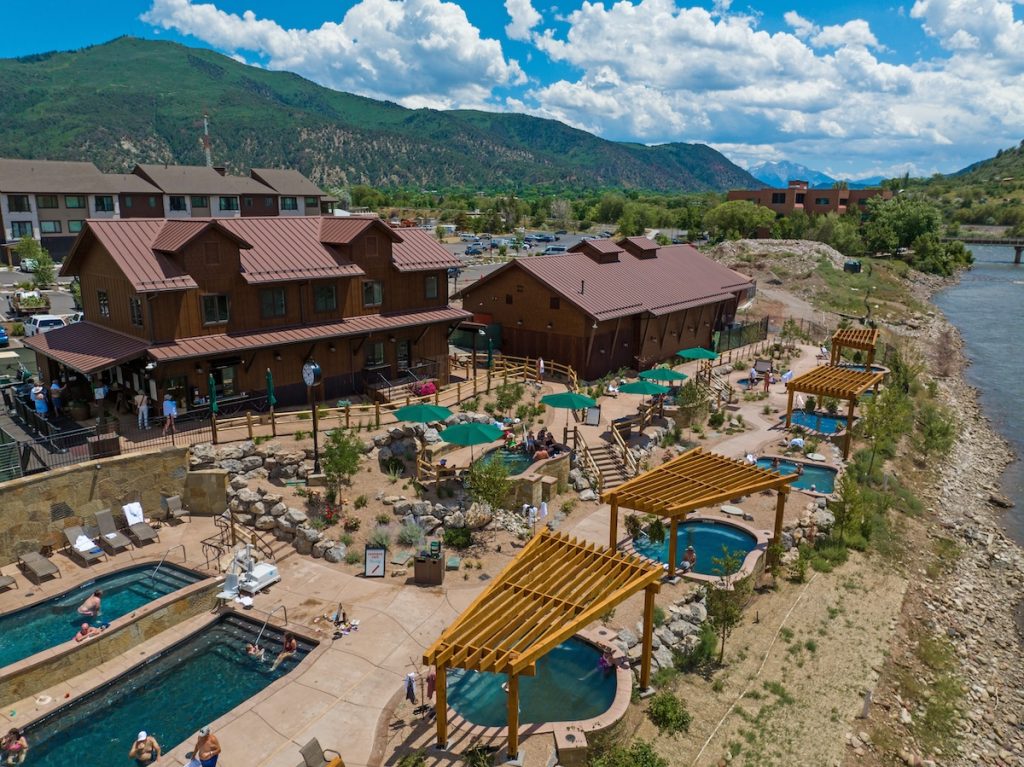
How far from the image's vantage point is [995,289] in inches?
4092

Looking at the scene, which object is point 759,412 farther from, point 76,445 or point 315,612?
point 76,445

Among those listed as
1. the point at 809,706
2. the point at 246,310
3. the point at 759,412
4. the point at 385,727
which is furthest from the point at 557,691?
the point at 759,412

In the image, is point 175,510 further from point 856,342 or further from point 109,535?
point 856,342

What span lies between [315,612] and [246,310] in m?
13.9

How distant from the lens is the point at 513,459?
93.9ft

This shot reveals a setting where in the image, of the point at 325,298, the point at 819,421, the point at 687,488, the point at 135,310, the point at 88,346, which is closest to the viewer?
the point at 687,488

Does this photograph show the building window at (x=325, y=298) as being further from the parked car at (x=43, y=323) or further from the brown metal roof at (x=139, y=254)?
the parked car at (x=43, y=323)

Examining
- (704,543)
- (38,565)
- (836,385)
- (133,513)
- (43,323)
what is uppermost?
(836,385)

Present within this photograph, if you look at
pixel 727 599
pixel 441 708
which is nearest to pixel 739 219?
pixel 727 599

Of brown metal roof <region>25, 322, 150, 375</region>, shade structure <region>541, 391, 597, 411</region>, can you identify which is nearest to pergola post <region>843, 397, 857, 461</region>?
shade structure <region>541, 391, 597, 411</region>

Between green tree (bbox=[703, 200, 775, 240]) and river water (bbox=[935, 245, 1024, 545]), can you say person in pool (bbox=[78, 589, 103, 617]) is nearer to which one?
river water (bbox=[935, 245, 1024, 545])

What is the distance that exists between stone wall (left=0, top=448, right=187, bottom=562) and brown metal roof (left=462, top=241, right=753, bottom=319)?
22605 millimetres

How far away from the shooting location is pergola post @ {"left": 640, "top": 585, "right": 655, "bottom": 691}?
16.8 meters

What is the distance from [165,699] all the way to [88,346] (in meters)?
16.2
